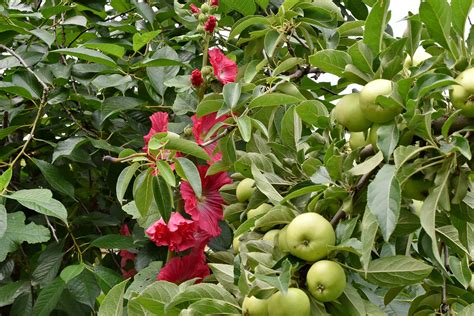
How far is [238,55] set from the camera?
139 cm

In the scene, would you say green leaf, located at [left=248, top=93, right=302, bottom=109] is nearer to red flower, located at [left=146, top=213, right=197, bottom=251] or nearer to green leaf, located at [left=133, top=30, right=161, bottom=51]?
red flower, located at [left=146, top=213, right=197, bottom=251]

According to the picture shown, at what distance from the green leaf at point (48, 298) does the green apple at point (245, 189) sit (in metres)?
0.36

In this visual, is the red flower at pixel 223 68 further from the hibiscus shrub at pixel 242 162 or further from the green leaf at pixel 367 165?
the green leaf at pixel 367 165

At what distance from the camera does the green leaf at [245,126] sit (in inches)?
36.3

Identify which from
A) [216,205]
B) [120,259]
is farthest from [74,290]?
[216,205]

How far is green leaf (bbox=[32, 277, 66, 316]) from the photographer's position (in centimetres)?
113

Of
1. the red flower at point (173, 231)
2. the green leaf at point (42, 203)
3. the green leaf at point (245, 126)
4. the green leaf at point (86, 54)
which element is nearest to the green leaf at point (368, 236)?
the green leaf at point (245, 126)

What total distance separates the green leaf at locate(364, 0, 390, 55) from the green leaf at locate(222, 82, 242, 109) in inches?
9.7

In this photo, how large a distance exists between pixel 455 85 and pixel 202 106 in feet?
1.32

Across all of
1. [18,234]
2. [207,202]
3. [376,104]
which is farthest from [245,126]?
[18,234]

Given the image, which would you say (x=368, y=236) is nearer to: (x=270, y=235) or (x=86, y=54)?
(x=270, y=235)

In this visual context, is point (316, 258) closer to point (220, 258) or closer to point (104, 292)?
point (220, 258)

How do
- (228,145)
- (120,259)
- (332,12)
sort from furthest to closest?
(120,259) → (332,12) → (228,145)

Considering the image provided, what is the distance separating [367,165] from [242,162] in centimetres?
21
